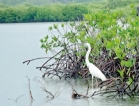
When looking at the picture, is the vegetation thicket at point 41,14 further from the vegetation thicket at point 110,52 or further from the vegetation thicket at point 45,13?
the vegetation thicket at point 110,52

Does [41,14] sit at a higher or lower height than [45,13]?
lower

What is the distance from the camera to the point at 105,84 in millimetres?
12062

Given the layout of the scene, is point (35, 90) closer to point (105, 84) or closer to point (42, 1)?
point (105, 84)

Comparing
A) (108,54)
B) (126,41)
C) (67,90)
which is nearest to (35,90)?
(67,90)

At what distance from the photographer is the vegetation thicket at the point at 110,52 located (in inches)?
471

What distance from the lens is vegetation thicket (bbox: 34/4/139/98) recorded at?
12.0 m

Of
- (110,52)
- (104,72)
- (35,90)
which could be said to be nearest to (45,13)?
(35,90)

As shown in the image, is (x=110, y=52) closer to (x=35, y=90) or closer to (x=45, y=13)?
(x=35, y=90)

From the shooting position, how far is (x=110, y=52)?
12.9 metres

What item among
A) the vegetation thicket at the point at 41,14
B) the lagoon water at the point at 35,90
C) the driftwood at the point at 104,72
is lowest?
the vegetation thicket at the point at 41,14

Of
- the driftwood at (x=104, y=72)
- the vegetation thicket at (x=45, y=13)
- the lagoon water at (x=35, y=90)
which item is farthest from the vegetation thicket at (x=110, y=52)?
the vegetation thicket at (x=45, y=13)

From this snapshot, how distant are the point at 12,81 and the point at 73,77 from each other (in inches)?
69.6

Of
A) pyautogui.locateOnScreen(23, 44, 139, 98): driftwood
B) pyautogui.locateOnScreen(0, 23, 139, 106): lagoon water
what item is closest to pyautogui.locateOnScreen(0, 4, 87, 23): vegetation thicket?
pyautogui.locateOnScreen(0, 23, 139, 106): lagoon water

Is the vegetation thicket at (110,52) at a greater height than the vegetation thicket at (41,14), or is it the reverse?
the vegetation thicket at (110,52)
